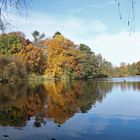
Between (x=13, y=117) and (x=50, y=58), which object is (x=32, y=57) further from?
(x=13, y=117)

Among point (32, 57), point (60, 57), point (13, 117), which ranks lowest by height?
point (13, 117)

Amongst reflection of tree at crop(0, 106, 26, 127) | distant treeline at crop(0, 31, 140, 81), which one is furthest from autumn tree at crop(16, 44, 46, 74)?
reflection of tree at crop(0, 106, 26, 127)

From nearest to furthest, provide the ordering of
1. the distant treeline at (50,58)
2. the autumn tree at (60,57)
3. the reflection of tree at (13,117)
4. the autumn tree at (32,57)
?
the reflection of tree at (13,117)
the distant treeline at (50,58)
the autumn tree at (32,57)
the autumn tree at (60,57)

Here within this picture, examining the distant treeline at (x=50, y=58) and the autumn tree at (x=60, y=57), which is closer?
the distant treeline at (x=50, y=58)

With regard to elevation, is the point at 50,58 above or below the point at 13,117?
above

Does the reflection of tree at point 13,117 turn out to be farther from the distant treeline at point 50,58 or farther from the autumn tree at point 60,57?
the autumn tree at point 60,57

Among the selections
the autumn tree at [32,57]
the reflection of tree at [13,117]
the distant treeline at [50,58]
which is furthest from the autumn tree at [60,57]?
the reflection of tree at [13,117]

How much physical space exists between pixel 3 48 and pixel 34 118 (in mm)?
48574

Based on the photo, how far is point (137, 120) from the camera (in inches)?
639

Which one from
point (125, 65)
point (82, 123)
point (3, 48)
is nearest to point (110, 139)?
point (82, 123)

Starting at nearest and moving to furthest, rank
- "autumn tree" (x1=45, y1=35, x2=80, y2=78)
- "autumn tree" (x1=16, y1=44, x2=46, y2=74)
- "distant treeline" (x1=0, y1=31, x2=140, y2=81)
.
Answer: "distant treeline" (x1=0, y1=31, x2=140, y2=81) → "autumn tree" (x1=16, y1=44, x2=46, y2=74) → "autumn tree" (x1=45, y1=35, x2=80, y2=78)

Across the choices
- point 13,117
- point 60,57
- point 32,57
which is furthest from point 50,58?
point 13,117

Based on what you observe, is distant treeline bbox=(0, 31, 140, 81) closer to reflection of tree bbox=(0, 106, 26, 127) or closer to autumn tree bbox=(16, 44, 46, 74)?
autumn tree bbox=(16, 44, 46, 74)

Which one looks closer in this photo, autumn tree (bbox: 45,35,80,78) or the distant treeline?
the distant treeline
